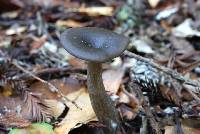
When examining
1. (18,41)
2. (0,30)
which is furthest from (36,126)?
(0,30)

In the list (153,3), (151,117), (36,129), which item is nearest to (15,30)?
(153,3)

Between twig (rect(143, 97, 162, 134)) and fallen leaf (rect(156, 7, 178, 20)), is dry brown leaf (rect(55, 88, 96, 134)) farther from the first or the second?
fallen leaf (rect(156, 7, 178, 20))

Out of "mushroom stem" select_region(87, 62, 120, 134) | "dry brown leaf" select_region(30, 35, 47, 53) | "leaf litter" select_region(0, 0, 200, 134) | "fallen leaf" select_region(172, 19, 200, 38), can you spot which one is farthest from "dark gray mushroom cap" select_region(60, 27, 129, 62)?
"fallen leaf" select_region(172, 19, 200, 38)

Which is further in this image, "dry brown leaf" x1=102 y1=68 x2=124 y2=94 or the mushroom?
"dry brown leaf" x1=102 y1=68 x2=124 y2=94

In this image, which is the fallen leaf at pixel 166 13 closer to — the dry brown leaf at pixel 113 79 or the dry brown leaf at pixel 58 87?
the dry brown leaf at pixel 113 79

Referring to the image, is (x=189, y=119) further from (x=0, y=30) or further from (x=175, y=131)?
(x=0, y=30)

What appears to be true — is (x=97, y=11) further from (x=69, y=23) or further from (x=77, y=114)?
(x=77, y=114)
